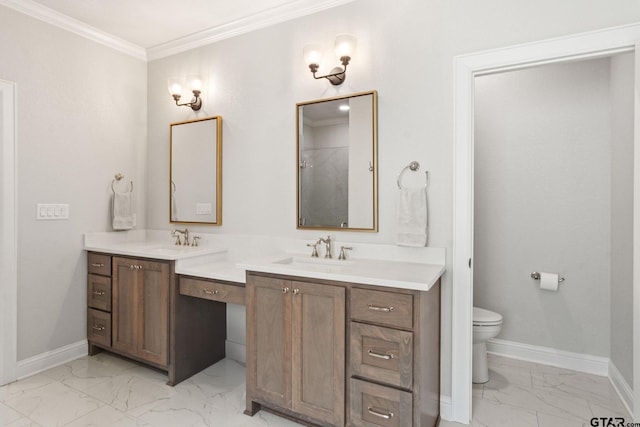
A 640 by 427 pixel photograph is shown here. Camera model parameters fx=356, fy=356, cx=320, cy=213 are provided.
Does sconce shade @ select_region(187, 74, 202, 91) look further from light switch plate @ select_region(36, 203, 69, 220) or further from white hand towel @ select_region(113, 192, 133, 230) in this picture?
light switch plate @ select_region(36, 203, 69, 220)

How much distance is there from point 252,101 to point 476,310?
2.36m

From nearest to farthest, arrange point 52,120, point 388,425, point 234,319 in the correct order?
point 388,425, point 52,120, point 234,319

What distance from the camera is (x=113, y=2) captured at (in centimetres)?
250

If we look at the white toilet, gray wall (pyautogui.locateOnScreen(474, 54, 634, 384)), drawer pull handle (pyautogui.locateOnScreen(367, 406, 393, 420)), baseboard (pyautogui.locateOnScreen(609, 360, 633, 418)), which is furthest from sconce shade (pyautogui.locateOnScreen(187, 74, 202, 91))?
baseboard (pyautogui.locateOnScreen(609, 360, 633, 418))

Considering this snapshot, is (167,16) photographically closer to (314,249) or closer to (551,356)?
(314,249)

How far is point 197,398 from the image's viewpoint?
2.25 metres

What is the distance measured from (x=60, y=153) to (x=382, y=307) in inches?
105

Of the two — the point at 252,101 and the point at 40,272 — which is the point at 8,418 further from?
the point at 252,101

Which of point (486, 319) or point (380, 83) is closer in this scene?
point (380, 83)

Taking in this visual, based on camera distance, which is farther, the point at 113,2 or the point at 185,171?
the point at 185,171

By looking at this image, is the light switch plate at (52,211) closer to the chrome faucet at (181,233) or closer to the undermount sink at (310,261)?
the chrome faucet at (181,233)

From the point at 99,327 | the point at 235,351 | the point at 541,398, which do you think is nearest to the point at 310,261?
the point at 235,351

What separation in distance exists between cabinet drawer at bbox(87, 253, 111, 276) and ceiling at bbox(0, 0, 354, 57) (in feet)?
5.84

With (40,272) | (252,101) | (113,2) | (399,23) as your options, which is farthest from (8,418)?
(399,23)
